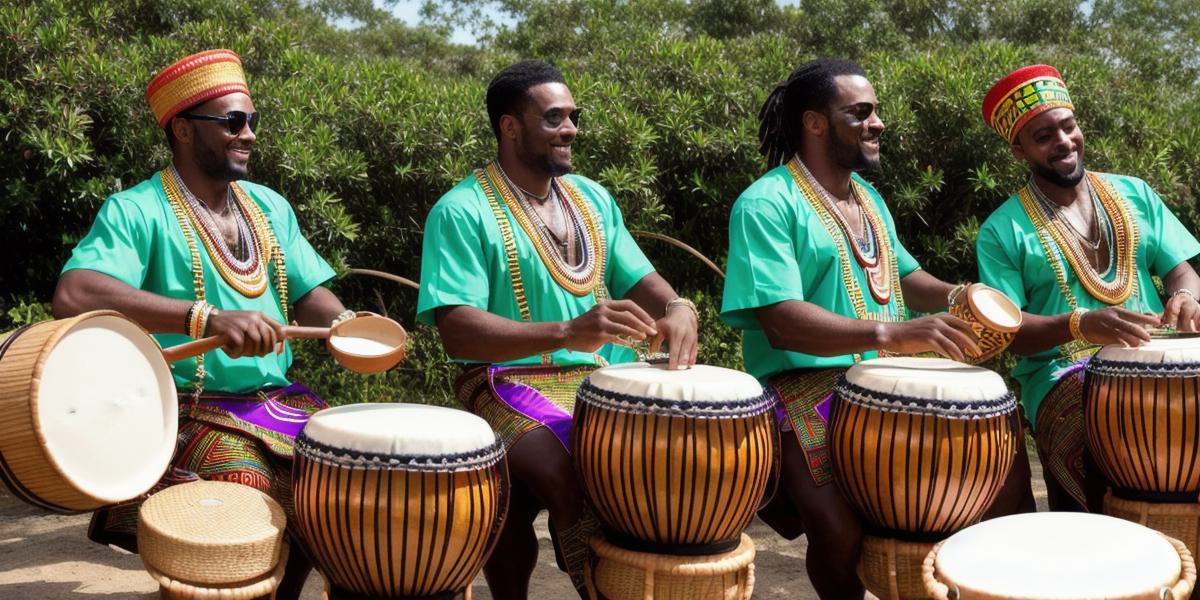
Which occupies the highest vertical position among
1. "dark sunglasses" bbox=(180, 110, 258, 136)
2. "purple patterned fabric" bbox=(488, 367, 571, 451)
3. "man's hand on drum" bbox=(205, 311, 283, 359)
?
"dark sunglasses" bbox=(180, 110, 258, 136)

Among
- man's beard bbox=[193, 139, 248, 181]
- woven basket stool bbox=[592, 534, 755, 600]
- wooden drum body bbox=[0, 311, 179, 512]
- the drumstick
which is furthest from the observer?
man's beard bbox=[193, 139, 248, 181]

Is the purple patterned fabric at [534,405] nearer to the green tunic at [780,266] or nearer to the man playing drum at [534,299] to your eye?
the man playing drum at [534,299]

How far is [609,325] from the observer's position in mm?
3742

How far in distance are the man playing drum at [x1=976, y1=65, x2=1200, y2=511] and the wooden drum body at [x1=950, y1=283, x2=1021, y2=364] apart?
1.59ft

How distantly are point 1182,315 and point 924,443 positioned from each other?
1.41 meters

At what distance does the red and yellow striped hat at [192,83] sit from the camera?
407cm

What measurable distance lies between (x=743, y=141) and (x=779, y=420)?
3.09 m

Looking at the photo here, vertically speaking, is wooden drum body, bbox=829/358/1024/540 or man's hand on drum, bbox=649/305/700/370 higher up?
man's hand on drum, bbox=649/305/700/370

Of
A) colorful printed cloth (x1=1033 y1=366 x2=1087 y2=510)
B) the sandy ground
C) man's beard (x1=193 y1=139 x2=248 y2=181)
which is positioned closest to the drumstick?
man's beard (x1=193 y1=139 x2=248 y2=181)

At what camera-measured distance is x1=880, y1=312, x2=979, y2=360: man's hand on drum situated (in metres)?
3.83

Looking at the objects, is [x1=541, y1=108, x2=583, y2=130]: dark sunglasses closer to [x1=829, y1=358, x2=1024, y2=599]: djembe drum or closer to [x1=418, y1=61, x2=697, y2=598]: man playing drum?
[x1=418, y1=61, x2=697, y2=598]: man playing drum

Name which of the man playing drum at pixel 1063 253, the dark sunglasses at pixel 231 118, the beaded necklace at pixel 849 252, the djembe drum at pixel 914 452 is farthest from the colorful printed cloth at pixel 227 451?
the man playing drum at pixel 1063 253

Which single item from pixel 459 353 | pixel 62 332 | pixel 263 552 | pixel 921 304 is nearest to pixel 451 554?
pixel 263 552

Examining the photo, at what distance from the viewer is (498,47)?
50.6 feet
